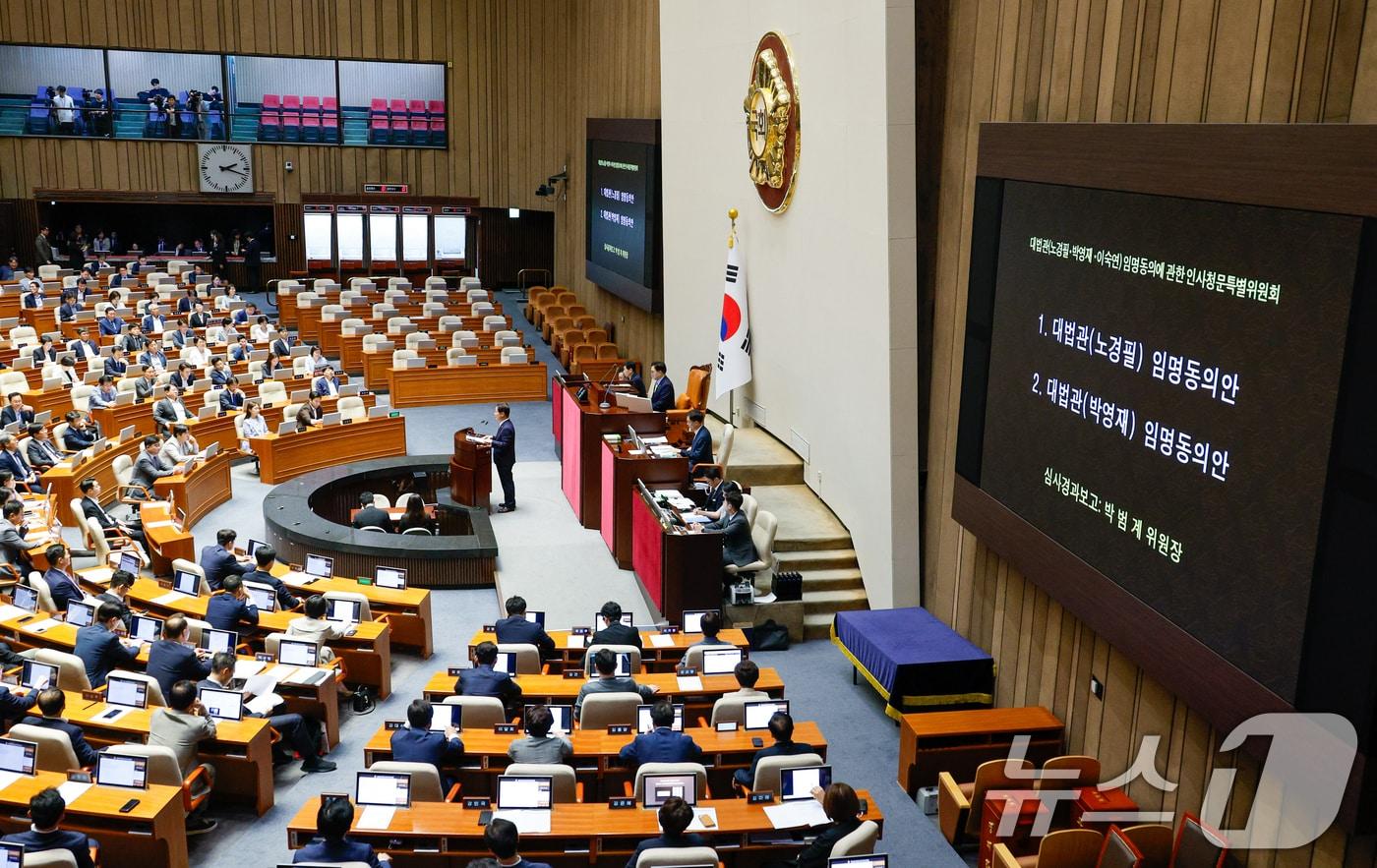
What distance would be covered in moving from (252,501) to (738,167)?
22.9 feet

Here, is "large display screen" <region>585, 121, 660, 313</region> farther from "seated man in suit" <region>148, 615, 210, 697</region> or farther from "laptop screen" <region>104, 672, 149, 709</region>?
"laptop screen" <region>104, 672, 149, 709</region>

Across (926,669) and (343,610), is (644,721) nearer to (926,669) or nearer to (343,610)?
(926,669)

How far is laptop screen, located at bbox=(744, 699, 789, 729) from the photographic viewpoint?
8.09 metres

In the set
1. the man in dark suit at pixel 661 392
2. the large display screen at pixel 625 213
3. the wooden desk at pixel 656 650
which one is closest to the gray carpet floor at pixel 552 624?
the wooden desk at pixel 656 650

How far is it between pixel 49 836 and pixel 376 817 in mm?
1570

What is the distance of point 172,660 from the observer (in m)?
8.41

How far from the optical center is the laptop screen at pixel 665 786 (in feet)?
22.9

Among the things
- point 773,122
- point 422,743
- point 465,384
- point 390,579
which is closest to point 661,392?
point 773,122

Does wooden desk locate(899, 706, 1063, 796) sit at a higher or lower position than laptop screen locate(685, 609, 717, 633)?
lower

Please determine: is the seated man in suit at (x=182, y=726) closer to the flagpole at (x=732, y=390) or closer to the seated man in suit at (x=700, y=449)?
the seated man in suit at (x=700, y=449)

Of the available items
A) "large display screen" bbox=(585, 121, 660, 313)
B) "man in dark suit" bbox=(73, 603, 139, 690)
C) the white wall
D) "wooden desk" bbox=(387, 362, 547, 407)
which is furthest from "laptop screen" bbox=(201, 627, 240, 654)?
"wooden desk" bbox=(387, 362, 547, 407)

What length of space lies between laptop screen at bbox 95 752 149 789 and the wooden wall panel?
5.68m

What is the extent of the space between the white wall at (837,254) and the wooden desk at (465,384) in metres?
5.14

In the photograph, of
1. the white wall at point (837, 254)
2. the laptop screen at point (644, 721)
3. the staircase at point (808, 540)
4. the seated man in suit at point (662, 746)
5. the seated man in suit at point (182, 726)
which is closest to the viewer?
the seated man in suit at point (662, 746)
